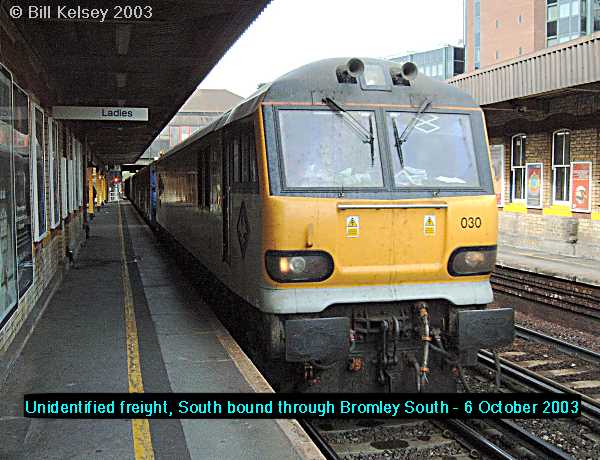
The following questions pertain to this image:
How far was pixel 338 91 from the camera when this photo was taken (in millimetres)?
6238

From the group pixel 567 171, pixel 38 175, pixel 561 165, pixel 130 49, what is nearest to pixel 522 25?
pixel 561 165

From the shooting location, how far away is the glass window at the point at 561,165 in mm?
18609

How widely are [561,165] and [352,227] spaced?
47.4ft

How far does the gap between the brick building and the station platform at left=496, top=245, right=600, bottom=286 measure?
29.4 meters

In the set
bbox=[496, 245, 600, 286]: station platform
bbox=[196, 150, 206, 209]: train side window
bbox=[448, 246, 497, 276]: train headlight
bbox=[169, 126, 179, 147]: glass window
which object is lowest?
bbox=[496, 245, 600, 286]: station platform

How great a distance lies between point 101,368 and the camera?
677cm

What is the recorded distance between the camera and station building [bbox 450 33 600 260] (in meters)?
15.9

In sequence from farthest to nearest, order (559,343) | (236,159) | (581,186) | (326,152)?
(581,186), (559,343), (236,159), (326,152)

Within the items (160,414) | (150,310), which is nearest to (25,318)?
(150,310)

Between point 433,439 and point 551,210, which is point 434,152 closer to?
point 433,439

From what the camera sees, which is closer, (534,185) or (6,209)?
(6,209)

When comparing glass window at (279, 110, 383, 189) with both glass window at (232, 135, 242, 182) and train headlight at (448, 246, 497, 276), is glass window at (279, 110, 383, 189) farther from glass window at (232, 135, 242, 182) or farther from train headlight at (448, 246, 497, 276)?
glass window at (232, 135, 242, 182)

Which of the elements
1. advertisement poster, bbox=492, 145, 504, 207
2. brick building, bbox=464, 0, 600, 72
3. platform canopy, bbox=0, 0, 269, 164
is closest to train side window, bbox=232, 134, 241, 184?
platform canopy, bbox=0, 0, 269, 164

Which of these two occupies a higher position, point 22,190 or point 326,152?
point 326,152
